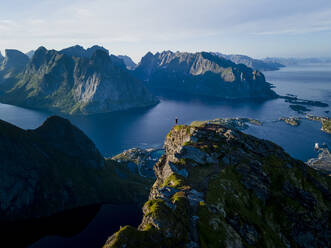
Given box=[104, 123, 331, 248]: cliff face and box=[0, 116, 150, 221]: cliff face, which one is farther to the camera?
box=[0, 116, 150, 221]: cliff face

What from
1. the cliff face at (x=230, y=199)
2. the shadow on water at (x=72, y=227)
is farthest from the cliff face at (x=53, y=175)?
the cliff face at (x=230, y=199)

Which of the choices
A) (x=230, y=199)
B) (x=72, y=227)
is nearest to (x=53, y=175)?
(x=72, y=227)

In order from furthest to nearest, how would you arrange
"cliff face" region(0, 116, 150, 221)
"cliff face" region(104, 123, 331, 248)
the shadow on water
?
"cliff face" region(0, 116, 150, 221), the shadow on water, "cliff face" region(104, 123, 331, 248)

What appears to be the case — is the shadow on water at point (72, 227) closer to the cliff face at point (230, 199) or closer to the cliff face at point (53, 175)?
the cliff face at point (53, 175)

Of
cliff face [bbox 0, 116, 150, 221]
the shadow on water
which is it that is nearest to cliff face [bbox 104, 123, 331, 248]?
the shadow on water

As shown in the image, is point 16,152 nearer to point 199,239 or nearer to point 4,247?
point 4,247

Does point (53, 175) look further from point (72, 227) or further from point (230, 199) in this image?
point (230, 199)

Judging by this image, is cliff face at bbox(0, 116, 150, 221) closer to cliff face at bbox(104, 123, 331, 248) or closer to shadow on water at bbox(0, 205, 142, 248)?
shadow on water at bbox(0, 205, 142, 248)
